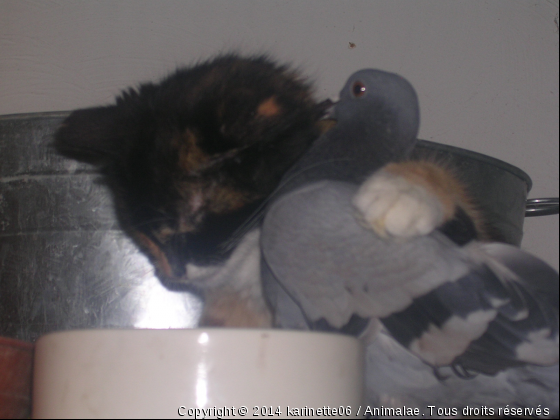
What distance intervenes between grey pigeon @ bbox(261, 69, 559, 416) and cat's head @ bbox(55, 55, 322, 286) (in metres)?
0.05

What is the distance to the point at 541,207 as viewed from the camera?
2.70 ft

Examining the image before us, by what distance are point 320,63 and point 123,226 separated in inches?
21.6

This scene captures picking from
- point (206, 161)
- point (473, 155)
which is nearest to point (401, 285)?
point (206, 161)

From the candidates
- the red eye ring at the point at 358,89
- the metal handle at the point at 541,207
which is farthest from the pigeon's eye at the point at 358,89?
the metal handle at the point at 541,207

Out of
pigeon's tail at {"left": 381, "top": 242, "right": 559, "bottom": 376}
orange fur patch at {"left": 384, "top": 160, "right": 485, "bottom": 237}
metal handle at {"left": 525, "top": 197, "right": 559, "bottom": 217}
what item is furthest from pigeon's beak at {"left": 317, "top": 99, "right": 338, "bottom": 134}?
metal handle at {"left": 525, "top": 197, "right": 559, "bottom": 217}

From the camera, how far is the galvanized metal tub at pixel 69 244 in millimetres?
722

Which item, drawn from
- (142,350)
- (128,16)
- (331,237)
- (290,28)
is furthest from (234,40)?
(142,350)

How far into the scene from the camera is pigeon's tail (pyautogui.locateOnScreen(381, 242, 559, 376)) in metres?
→ 0.45

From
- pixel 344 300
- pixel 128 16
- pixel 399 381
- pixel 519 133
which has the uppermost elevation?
pixel 128 16

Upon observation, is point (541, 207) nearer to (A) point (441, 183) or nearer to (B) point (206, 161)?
(A) point (441, 183)

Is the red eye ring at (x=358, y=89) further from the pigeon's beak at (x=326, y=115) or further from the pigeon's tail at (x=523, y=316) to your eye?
the pigeon's tail at (x=523, y=316)

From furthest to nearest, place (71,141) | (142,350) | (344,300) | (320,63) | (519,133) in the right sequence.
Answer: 1. (320,63)
2. (519,133)
3. (71,141)
4. (344,300)
5. (142,350)

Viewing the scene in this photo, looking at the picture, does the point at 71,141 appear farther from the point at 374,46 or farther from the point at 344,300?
the point at 374,46

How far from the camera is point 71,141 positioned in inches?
27.5
